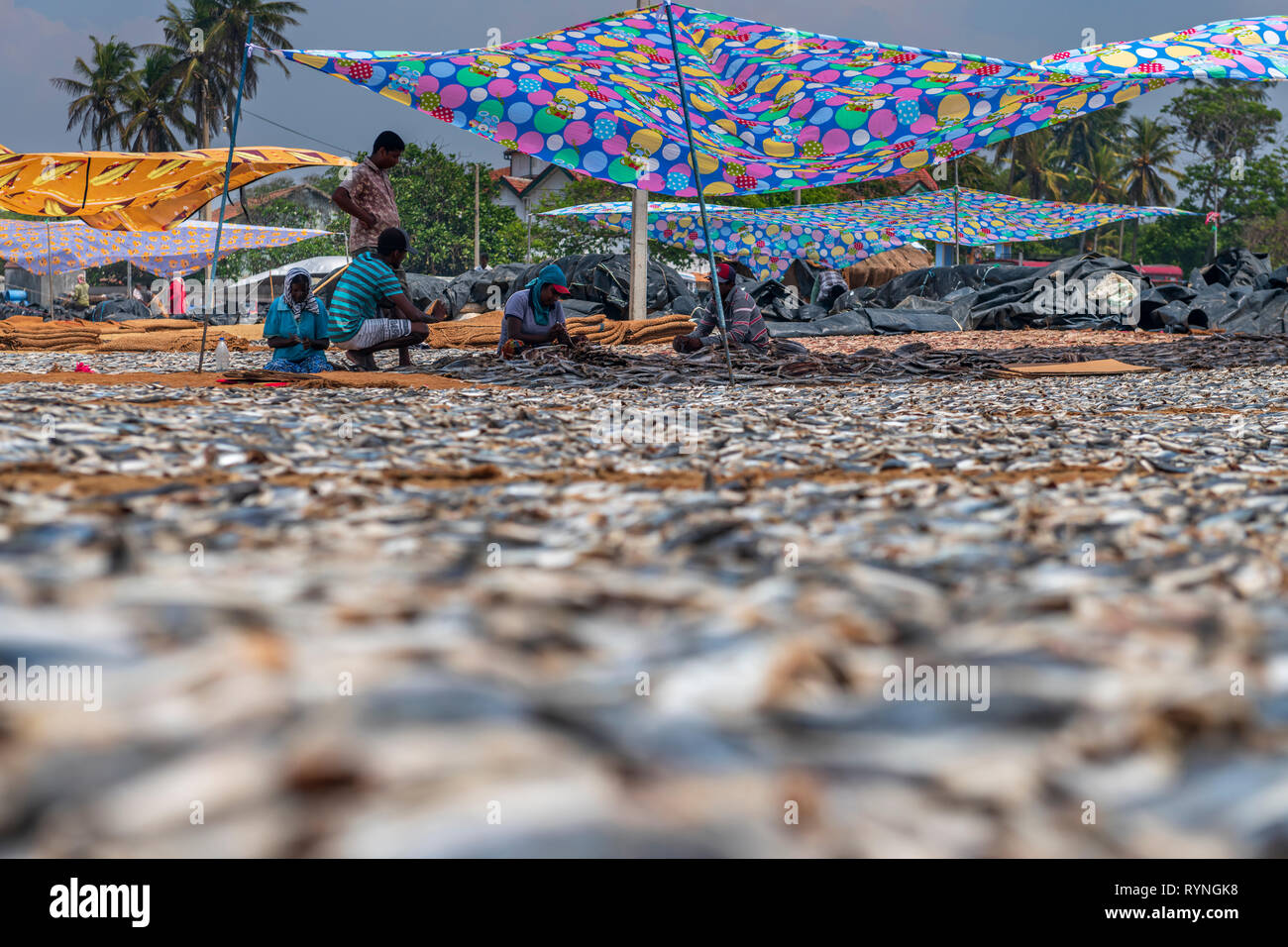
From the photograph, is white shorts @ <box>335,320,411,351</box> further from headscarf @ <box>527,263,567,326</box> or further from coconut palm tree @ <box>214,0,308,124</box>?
A: coconut palm tree @ <box>214,0,308,124</box>

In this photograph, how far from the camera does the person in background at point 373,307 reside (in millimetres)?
7875

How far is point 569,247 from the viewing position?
108 ft

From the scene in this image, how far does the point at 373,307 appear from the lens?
8070mm

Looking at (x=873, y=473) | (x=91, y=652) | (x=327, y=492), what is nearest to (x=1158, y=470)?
(x=873, y=473)

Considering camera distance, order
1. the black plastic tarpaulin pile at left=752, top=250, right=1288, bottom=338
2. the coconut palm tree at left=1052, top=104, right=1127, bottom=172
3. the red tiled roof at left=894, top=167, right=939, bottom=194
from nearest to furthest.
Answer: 1. the black plastic tarpaulin pile at left=752, top=250, right=1288, bottom=338
2. the red tiled roof at left=894, top=167, right=939, bottom=194
3. the coconut palm tree at left=1052, top=104, right=1127, bottom=172

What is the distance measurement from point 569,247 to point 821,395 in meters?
27.6

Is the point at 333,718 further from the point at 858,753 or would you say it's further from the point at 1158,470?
the point at 1158,470

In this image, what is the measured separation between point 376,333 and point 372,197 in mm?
1159

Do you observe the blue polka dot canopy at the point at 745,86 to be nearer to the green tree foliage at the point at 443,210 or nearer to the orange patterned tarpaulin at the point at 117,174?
the orange patterned tarpaulin at the point at 117,174

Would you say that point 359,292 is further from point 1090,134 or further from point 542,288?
point 1090,134

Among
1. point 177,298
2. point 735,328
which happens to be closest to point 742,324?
point 735,328

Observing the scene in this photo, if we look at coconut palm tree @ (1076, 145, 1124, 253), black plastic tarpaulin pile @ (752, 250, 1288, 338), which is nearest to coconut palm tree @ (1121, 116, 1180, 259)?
coconut palm tree @ (1076, 145, 1124, 253)

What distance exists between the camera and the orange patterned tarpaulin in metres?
12.8

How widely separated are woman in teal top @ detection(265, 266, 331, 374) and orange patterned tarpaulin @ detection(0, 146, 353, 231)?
5.32 m
